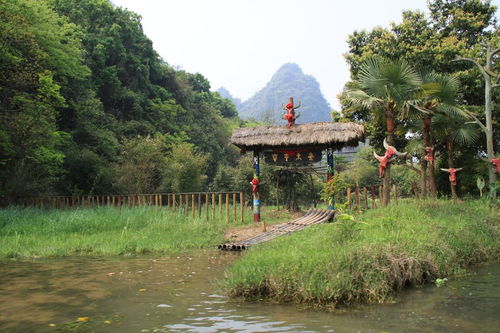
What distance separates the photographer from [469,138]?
15781 millimetres

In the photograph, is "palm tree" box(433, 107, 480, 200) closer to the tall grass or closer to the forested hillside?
the tall grass

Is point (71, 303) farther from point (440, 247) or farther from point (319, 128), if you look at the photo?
point (319, 128)

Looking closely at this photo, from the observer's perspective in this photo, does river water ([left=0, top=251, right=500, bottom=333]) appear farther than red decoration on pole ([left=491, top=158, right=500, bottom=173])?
No

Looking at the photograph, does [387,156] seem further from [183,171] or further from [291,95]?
[291,95]

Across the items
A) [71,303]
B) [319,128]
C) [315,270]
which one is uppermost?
[319,128]

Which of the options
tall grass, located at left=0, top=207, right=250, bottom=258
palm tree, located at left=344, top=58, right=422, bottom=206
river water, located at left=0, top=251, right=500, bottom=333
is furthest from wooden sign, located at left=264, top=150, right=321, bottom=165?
river water, located at left=0, top=251, right=500, bottom=333

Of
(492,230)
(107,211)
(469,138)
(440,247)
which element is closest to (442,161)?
(469,138)

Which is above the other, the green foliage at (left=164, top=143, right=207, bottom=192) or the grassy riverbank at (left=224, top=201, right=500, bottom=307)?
the green foliage at (left=164, top=143, right=207, bottom=192)

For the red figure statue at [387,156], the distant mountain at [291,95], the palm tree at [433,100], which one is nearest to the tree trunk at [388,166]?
the red figure statue at [387,156]

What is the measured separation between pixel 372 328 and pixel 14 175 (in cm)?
1704

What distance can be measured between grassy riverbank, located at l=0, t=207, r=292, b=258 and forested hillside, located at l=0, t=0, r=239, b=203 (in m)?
4.43

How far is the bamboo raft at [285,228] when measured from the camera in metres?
11.2

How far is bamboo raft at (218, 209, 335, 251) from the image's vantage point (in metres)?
11.2

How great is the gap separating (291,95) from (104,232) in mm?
107339
